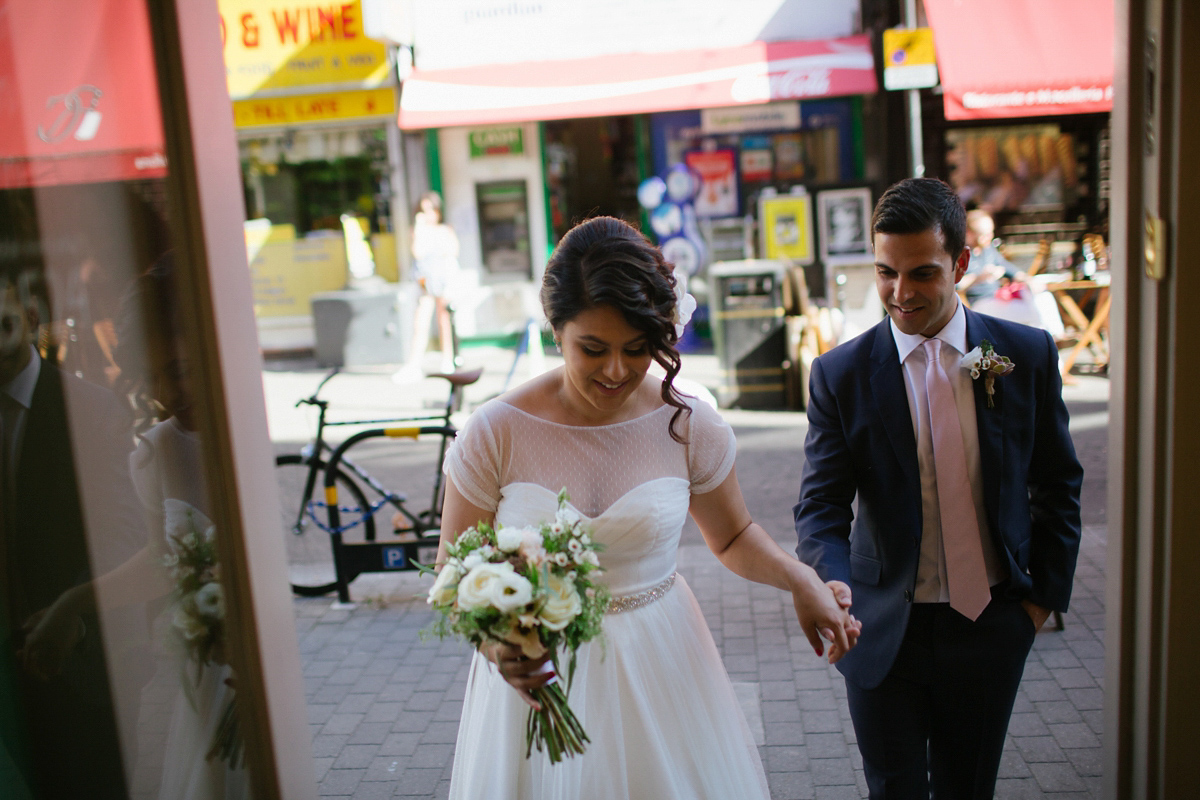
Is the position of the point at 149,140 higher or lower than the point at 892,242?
higher

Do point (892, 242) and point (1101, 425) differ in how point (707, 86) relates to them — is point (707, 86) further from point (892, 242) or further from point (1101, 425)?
point (892, 242)

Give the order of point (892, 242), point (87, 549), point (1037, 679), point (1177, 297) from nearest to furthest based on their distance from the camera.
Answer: point (1177, 297) < point (87, 549) < point (892, 242) < point (1037, 679)

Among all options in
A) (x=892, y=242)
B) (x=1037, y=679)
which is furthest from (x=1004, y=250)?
(x=892, y=242)

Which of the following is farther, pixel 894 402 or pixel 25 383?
pixel 894 402

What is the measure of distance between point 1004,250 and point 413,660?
947 cm

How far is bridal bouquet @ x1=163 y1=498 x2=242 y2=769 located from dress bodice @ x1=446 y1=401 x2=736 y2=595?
2.03ft

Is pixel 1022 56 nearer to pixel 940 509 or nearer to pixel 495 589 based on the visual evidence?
pixel 940 509

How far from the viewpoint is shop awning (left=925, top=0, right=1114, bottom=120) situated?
9375 mm

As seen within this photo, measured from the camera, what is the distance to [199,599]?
196 centimetres

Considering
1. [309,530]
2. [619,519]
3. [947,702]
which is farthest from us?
[309,530]

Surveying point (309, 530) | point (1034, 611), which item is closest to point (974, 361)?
point (1034, 611)

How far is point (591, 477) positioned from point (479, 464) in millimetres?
274

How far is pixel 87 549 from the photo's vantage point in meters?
2.06

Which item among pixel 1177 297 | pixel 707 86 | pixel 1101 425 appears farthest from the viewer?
pixel 707 86
